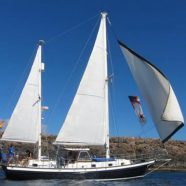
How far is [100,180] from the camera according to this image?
42781mm

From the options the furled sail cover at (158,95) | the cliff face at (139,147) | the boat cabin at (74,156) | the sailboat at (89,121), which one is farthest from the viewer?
the cliff face at (139,147)

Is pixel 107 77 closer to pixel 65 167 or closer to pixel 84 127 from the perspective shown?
pixel 84 127

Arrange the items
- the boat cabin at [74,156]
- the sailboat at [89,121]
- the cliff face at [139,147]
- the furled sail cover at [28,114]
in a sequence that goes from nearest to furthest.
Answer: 1. the sailboat at [89,121]
2. the boat cabin at [74,156]
3. the furled sail cover at [28,114]
4. the cliff face at [139,147]

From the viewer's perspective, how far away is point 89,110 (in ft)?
148

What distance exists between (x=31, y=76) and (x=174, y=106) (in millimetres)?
16126

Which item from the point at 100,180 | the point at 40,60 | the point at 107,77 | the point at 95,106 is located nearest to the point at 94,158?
the point at 100,180

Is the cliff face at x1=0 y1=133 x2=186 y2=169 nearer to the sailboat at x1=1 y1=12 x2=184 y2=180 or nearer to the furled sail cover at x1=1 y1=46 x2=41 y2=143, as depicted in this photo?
the furled sail cover at x1=1 y1=46 x2=41 y2=143

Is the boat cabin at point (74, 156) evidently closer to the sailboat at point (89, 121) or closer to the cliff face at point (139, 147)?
the sailboat at point (89, 121)

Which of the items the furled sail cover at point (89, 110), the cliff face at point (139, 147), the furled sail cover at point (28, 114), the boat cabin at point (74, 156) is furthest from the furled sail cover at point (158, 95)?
the cliff face at point (139, 147)

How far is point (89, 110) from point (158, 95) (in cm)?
781

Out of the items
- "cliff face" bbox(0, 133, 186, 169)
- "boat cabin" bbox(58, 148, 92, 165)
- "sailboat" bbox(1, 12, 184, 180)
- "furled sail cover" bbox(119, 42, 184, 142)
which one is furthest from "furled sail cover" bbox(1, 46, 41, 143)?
"cliff face" bbox(0, 133, 186, 169)

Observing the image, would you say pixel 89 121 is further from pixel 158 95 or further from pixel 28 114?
pixel 158 95

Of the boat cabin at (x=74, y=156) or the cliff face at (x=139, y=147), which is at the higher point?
the cliff face at (x=139, y=147)

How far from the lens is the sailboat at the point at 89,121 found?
135 ft
